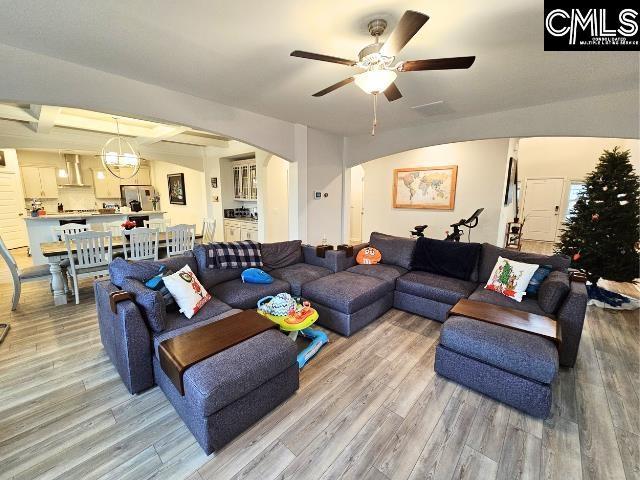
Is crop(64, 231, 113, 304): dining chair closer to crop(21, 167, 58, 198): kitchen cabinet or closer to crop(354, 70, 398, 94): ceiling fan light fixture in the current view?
crop(354, 70, 398, 94): ceiling fan light fixture

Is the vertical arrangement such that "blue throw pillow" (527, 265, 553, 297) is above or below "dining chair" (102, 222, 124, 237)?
below

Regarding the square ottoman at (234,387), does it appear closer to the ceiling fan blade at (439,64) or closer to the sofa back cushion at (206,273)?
the sofa back cushion at (206,273)

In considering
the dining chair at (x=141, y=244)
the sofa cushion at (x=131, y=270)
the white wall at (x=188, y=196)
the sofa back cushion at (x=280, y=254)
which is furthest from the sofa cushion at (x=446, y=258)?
the white wall at (x=188, y=196)

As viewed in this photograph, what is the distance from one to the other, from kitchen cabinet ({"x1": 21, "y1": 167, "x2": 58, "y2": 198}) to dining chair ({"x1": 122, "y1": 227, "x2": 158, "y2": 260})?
5621 millimetres

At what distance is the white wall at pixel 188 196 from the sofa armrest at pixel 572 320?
7.27 m

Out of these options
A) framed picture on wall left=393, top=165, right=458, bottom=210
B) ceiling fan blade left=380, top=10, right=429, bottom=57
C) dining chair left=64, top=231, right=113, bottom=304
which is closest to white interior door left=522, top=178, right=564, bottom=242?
framed picture on wall left=393, top=165, right=458, bottom=210

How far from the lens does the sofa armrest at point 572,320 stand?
2172 millimetres

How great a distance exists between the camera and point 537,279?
263 centimetres

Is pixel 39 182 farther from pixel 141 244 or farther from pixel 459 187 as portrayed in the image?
pixel 459 187

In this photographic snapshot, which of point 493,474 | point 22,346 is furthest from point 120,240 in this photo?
point 493,474

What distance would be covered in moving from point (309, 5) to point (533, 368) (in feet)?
8.80

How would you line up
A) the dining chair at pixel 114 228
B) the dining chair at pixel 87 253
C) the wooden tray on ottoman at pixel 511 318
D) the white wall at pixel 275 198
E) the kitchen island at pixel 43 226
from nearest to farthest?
the wooden tray on ottoman at pixel 511 318, the dining chair at pixel 87 253, the dining chair at pixel 114 228, the kitchen island at pixel 43 226, the white wall at pixel 275 198

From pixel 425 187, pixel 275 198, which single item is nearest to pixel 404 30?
pixel 275 198

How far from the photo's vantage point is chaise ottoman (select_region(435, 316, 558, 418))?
5.75ft
